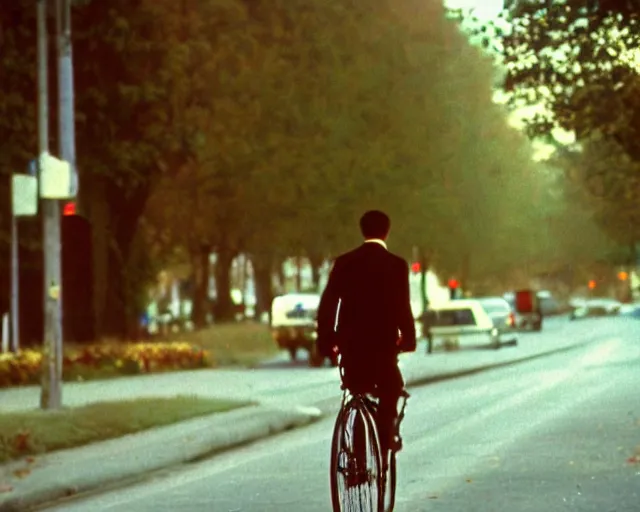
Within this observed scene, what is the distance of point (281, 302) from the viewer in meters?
48.8

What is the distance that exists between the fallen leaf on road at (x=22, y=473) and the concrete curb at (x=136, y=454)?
3 cm

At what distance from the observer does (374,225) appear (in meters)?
11.3

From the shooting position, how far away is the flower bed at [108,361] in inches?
1176

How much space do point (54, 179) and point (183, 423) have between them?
10.1 feet

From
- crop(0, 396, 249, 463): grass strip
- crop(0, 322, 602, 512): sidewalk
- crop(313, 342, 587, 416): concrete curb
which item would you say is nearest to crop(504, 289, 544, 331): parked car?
crop(313, 342, 587, 416): concrete curb

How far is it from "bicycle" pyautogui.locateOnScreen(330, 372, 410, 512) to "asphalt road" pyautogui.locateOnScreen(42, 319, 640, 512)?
1.42m

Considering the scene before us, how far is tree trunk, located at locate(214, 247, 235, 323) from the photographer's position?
70062 mm

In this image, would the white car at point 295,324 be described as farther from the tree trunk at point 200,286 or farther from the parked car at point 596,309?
the parked car at point 596,309

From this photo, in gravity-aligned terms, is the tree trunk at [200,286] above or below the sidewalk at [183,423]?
above

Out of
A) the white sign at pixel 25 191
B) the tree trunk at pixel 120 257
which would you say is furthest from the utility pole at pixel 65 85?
the tree trunk at pixel 120 257

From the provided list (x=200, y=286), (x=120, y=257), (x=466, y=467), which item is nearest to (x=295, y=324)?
(x=120, y=257)

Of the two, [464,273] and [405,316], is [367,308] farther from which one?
[464,273]

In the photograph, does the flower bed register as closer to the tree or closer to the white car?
the white car

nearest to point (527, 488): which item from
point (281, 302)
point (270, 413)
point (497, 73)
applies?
point (270, 413)
